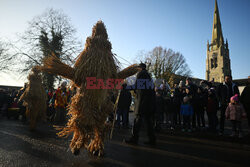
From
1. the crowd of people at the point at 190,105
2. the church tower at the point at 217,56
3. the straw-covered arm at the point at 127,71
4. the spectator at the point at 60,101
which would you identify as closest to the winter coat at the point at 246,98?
the crowd of people at the point at 190,105

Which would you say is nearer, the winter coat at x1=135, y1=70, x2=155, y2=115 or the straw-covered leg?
the straw-covered leg

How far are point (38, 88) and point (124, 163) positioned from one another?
4793 millimetres

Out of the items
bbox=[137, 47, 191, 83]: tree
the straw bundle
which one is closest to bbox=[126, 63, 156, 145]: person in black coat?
the straw bundle

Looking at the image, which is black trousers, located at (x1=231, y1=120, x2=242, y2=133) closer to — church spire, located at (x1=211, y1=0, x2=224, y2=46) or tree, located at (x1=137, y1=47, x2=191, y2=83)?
tree, located at (x1=137, y1=47, x2=191, y2=83)

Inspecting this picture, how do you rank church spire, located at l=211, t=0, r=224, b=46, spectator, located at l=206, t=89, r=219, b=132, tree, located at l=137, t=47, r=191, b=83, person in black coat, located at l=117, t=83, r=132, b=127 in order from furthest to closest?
church spire, located at l=211, t=0, r=224, b=46 < tree, located at l=137, t=47, r=191, b=83 < person in black coat, located at l=117, t=83, r=132, b=127 < spectator, located at l=206, t=89, r=219, b=132

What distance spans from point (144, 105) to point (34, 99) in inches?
168

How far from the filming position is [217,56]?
63969 mm

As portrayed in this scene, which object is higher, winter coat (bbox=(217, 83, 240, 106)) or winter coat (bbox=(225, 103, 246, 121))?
winter coat (bbox=(217, 83, 240, 106))

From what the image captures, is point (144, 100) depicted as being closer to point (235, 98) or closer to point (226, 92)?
point (235, 98)

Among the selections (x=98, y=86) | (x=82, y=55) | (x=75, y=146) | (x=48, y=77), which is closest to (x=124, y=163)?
(x=75, y=146)

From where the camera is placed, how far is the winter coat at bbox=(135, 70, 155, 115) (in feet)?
14.6

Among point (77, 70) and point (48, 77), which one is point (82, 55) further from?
point (48, 77)

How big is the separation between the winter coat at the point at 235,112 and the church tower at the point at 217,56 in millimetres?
62407

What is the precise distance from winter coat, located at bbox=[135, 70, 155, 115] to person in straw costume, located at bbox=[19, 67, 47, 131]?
13.0 ft
